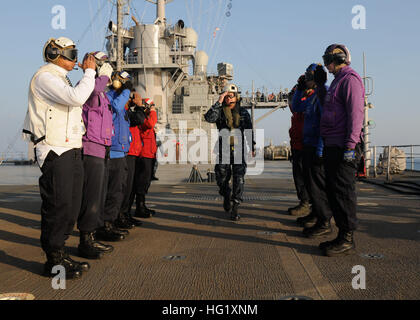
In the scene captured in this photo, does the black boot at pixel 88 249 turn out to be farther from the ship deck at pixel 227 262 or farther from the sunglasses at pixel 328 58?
the sunglasses at pixel 328 58

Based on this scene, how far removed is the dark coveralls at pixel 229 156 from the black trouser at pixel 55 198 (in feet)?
9.94

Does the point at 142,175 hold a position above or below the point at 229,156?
below

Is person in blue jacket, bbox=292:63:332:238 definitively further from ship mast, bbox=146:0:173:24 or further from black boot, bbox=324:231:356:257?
ship mast, bbox=146:0:173:24

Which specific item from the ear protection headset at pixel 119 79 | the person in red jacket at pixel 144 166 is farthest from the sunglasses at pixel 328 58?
the person in red jacket at pixel 144 166

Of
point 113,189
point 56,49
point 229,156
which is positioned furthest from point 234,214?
point 56,49

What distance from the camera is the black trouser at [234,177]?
567 cm

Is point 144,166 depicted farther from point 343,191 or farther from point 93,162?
point 343,191

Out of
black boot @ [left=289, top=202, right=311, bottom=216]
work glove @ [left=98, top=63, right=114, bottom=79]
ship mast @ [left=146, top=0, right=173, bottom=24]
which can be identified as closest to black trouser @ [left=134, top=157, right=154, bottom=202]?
work glove @ [left=98, top=63, right=114, bottom=79]

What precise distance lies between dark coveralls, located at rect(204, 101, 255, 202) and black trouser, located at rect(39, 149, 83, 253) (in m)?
3.03

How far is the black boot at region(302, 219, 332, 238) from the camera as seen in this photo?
4.29 m

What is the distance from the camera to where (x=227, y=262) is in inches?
128

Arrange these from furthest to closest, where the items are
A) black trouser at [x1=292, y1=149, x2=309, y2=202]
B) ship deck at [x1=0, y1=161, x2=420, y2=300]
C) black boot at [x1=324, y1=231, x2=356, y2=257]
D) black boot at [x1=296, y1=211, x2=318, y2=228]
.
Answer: black trouser at [x1=292, y1=149, x2=309, y2=202], black boot at [x1=296, y1=211, x2=318, y2=228], black boot at [x1=324, y1=231, x2=356, y2=257], ship deck at [x1=0, y1=161, x2=420, y2=300]

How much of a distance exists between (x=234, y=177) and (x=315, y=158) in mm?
1562

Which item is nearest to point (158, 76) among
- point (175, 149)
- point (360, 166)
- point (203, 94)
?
point (203, 94)
